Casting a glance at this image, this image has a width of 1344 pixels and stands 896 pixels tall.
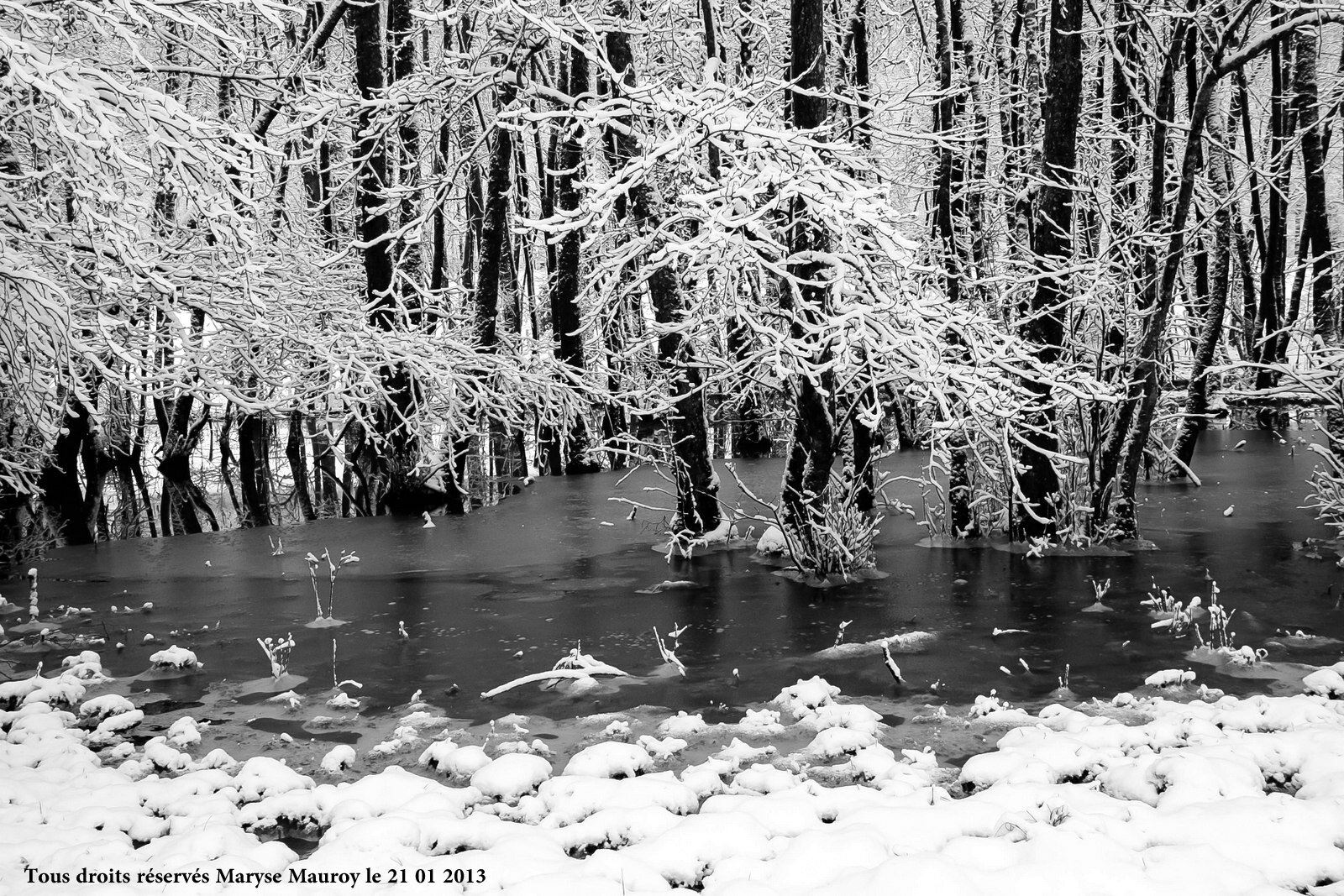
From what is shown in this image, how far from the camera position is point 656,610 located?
880cm

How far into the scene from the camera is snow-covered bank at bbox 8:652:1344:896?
3877 mm

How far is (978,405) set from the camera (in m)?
8.45

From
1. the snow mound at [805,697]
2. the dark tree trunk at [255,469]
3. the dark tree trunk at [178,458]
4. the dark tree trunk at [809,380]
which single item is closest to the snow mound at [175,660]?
the snow mound at [805,697]

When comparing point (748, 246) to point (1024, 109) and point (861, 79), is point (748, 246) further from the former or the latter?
point (1024, 109)

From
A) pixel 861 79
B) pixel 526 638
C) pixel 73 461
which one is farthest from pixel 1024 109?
pixel 73 461

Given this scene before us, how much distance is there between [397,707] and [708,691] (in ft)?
6.71

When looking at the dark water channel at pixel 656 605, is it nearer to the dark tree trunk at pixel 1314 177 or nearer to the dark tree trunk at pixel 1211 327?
the dark tree trunk at pixel 1211 327

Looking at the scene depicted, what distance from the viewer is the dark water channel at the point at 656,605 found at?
6855mm

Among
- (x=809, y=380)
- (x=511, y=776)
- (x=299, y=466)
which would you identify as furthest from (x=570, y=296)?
(x=511, y=776)

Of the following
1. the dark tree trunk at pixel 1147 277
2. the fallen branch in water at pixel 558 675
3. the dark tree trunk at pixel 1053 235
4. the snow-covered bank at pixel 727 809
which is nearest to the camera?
the snow-covered bank at pixel 727 809

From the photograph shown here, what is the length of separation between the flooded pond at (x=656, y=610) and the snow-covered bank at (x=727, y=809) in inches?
30.5

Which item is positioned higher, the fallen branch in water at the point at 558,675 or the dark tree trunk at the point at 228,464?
the dark tree trunk at the point at 228,464

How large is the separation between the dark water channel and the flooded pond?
0.03 meters

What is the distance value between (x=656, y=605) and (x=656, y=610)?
149mm
